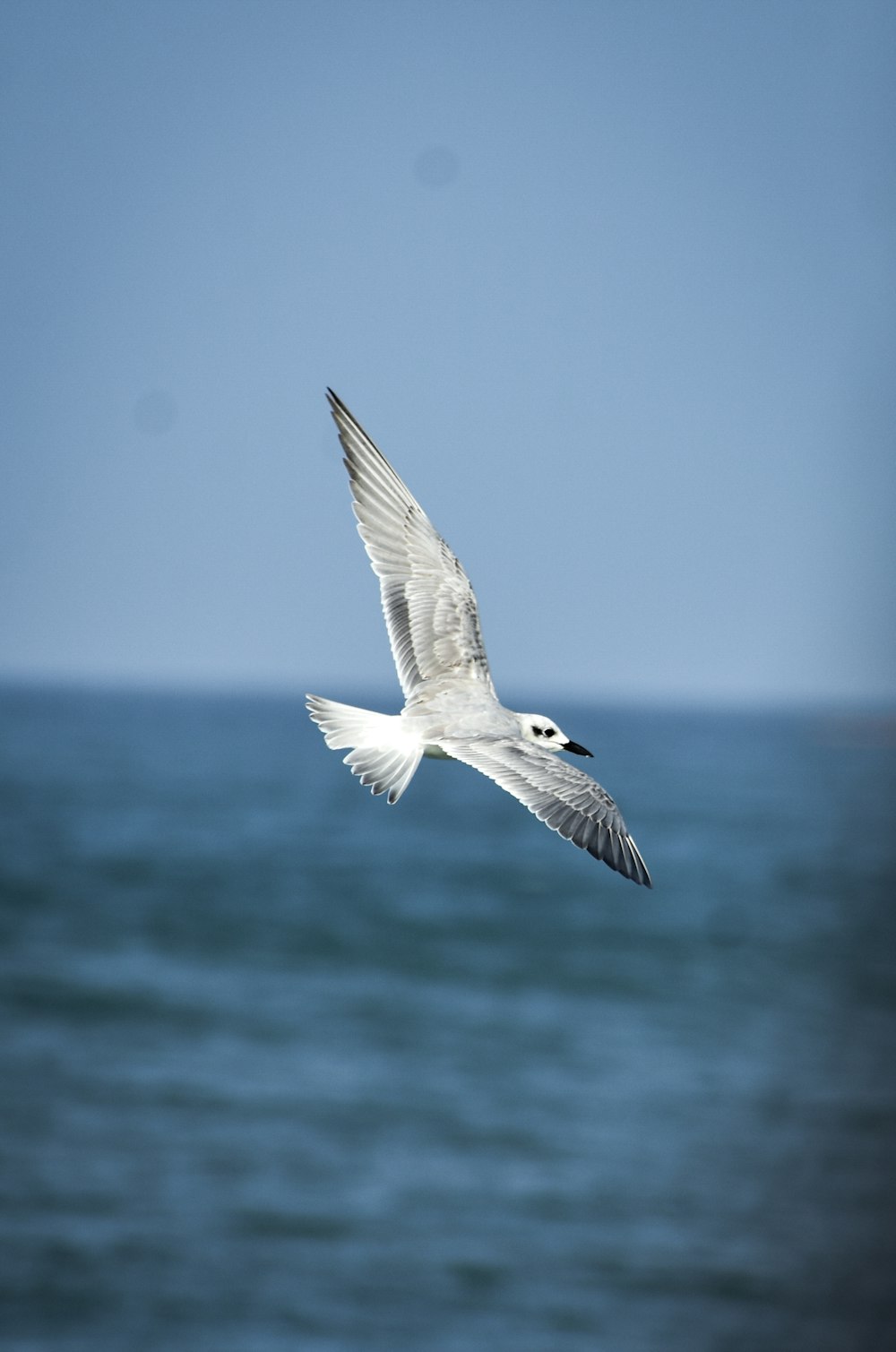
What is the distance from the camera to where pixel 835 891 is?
6156 centimetres

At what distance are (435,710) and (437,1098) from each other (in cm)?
2745

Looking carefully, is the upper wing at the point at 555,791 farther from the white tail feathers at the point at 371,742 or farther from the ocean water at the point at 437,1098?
the ocean water at the point at 437,1098

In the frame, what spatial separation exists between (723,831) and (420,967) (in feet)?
123

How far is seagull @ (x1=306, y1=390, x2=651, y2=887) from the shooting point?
575cm

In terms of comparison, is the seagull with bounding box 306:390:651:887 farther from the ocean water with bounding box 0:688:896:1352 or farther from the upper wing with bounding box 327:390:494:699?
the ocean water with bounding box 0:688:896:1352

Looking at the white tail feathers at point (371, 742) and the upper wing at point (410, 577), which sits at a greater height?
the upper wing at point (410, 577)

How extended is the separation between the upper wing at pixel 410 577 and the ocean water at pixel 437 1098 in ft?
59.2

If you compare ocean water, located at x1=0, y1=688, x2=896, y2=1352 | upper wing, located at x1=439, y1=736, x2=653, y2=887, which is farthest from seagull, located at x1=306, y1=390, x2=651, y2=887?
ocean water, located at x1=0, y1=688, x2=896, y2=1352

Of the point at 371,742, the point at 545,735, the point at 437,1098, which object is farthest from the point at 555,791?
the point at 437,1098

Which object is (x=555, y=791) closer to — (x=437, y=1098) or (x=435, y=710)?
(x=435, y=710)

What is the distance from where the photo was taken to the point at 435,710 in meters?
6.46

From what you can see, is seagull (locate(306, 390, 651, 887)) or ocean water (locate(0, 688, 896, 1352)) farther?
ocean water (locate(0, 688, 896, 1352))

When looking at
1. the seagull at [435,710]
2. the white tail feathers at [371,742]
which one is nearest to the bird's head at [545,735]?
the seagull at [435,710]

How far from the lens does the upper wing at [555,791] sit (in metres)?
5.62
